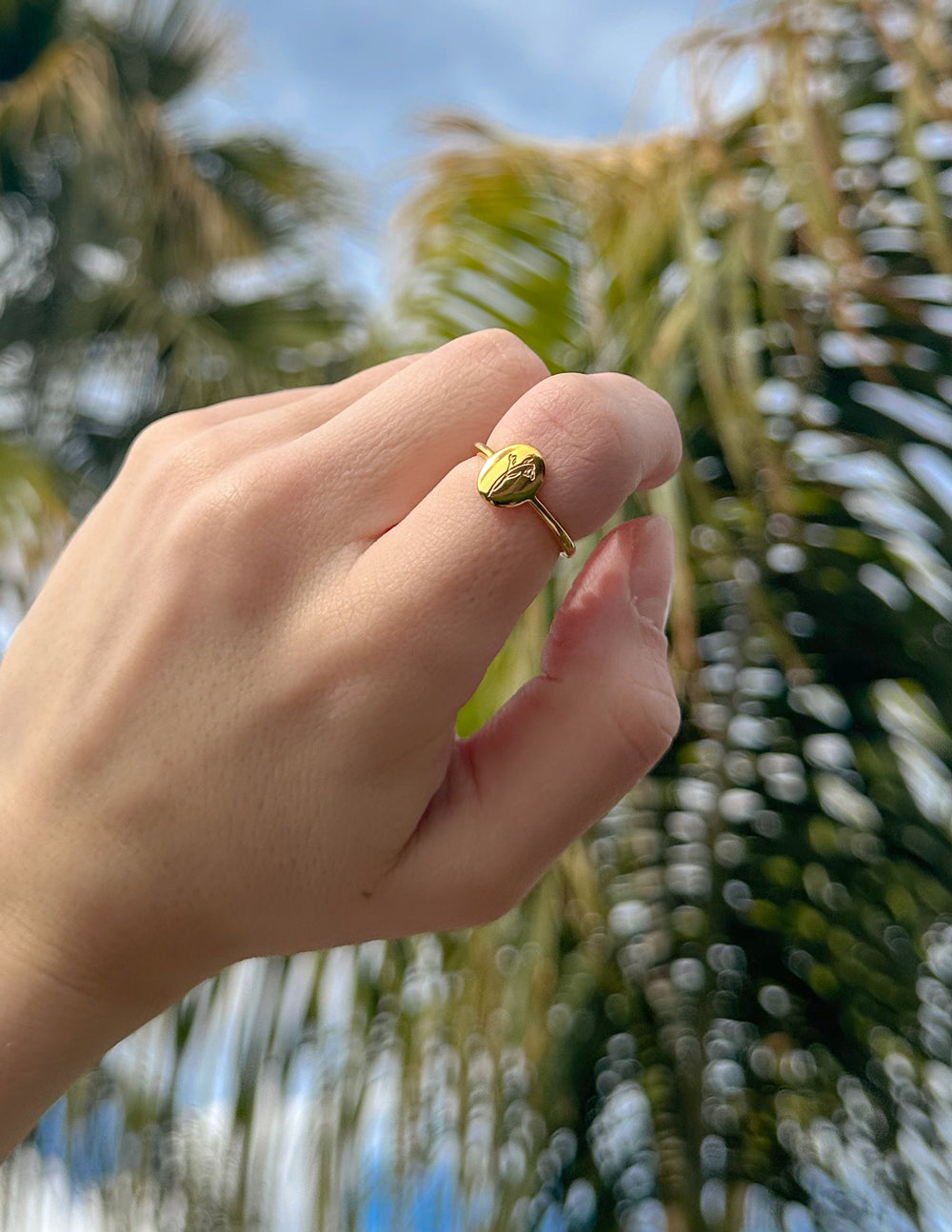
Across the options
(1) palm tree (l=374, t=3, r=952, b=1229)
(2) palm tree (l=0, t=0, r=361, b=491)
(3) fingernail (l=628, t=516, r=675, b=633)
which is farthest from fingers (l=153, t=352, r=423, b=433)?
(2) palm tree (l=0, t=0, r=361, b=491)

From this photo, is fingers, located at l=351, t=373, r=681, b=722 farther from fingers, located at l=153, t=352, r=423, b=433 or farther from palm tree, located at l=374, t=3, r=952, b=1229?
palm tree, located at l=374, t=3, r=952, b=1229

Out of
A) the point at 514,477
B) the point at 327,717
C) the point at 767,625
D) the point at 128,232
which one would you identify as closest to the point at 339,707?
the point at 327,717

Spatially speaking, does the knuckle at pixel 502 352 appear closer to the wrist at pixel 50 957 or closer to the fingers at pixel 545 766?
the fingers at pixel 545 766

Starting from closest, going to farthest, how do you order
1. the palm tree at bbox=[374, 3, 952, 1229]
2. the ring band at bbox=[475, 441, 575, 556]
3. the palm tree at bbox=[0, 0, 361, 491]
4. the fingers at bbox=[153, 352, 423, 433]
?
1. the ring band at bbox=[475, 441, 575, 556]
2. the fingers at bbox=[153, 352, 423, 433]
3. the palm tree at bbox=[374, 3, 952, 1229]
4. the palm tree at bbox=[0, 0, 361, 491]

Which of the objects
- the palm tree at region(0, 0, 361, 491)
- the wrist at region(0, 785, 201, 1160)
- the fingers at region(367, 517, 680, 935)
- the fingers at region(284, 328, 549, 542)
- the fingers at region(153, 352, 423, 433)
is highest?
the fingers at region(284, 328, 549, 542)

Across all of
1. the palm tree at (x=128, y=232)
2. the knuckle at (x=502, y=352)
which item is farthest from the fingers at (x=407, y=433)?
the palm tree at (x=128, y=232)

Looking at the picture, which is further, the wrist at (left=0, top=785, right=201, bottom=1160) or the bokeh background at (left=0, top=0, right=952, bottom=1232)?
the bokeh background at (left=0, top=0, right=952, bottom=1232)

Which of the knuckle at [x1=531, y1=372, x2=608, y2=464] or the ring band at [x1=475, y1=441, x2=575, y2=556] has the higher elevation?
the knuckle at [x1=531, y1=372, x2=608, y2=464]

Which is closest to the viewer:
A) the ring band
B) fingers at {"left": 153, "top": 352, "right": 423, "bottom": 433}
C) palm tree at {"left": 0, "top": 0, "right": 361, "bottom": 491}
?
the ring band
